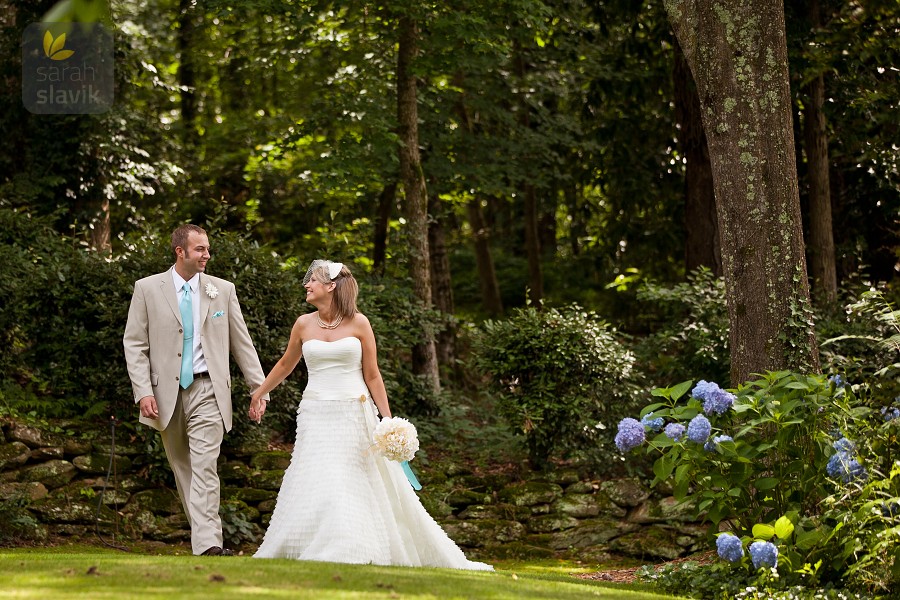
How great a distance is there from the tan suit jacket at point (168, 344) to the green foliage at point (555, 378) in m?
Answer: 3.98

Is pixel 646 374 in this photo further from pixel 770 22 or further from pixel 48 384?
pixel 48 384

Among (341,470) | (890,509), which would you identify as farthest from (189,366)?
(890,509)

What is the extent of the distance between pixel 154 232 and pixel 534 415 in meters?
4.66

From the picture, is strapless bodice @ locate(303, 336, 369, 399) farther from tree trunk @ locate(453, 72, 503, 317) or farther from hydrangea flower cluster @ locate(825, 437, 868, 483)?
tree trunk @ locate(453, 72, 503, 317)

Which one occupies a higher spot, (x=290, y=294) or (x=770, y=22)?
(x=770, y=22)

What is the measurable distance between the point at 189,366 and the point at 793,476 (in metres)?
4.14

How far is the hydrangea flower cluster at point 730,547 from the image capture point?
6133mm

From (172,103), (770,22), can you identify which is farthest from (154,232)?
(172,103)

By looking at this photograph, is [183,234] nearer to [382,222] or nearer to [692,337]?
[692,337]

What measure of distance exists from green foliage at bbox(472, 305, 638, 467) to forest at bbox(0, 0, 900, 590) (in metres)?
0.03

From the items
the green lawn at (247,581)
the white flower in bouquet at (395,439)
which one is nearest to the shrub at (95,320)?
the white flower in bouquet at (395,439)

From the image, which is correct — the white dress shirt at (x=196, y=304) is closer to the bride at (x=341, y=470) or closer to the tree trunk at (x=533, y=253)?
the bride at (x=341, y=470)

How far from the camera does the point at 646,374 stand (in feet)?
41.4

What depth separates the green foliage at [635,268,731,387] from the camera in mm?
11297
